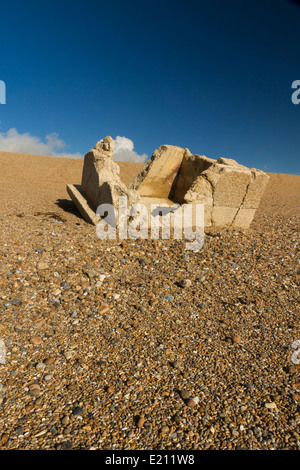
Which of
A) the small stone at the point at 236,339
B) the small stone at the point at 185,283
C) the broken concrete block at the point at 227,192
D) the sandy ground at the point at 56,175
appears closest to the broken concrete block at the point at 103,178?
the broken concrete block at the point at 227,192

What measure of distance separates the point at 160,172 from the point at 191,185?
194 centimetres

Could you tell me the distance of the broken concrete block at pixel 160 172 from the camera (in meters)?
8.09

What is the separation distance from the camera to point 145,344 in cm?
301

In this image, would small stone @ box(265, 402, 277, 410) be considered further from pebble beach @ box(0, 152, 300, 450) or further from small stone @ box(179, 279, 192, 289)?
small stone @ box(179, 279, 192, 289)

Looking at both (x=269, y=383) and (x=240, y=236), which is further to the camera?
(x=240, y=236)

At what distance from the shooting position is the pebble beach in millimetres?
2100

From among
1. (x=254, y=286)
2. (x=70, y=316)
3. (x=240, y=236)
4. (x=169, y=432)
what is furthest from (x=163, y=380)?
(x=240, y=236)

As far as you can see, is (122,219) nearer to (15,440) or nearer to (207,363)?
(207,363)

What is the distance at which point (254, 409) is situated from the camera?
90.4 inches

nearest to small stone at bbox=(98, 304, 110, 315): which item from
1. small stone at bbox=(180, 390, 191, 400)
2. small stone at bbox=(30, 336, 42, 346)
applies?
small stone at bbox=(30, 336, 42, 346)

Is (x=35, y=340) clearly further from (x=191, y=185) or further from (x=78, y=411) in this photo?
(x=191, y=185)

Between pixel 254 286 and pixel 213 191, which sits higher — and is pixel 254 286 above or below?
below

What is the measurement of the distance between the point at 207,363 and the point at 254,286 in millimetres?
2008
